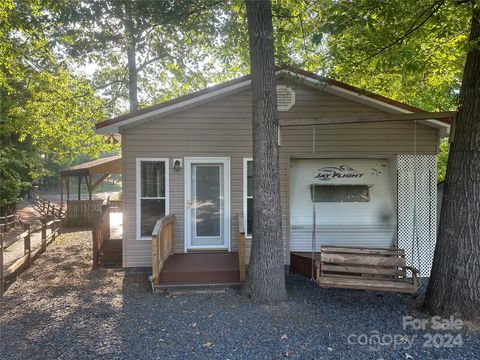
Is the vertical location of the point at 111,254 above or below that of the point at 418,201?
below

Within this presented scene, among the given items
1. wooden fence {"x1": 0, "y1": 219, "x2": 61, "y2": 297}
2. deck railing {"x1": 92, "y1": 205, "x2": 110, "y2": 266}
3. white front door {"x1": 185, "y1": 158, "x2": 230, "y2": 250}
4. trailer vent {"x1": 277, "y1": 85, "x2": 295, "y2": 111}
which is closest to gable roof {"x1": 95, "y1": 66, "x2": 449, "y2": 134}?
trailer vent {"x1": 277, "y1": 85, "x2": 295, "y2": 111}

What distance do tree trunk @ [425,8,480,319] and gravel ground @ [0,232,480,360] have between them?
33cm

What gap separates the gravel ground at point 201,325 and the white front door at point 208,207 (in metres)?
1.38

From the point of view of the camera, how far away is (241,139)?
21.0 ft

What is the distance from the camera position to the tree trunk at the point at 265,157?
4.51m

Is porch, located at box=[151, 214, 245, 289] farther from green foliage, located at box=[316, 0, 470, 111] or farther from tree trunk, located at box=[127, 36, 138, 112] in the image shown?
tree trunk, located at box=[127, 36, 138, 112]

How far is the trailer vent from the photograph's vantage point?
636 centimetres

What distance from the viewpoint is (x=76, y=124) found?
1379cm

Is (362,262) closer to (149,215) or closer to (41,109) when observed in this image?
(149,215)

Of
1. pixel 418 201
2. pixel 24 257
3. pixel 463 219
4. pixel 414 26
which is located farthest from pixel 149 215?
pixel 414 26

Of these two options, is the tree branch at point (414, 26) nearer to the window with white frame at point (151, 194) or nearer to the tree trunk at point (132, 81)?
the window with white frame at point (151, 194)

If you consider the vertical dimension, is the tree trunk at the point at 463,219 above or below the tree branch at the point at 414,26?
below

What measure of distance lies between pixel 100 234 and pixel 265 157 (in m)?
4.76

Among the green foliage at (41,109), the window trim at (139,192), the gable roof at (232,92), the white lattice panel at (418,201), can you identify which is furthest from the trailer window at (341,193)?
Answer: the green foliage at (41,109)
